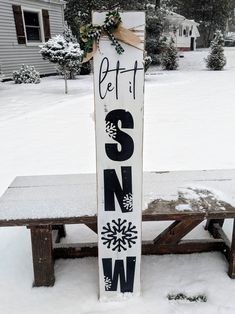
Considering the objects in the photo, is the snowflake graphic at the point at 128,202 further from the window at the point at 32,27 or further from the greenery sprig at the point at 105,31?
the window at the point at 32,27

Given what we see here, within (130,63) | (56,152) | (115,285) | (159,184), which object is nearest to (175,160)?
(56,152)

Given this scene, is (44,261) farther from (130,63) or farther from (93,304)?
(130,63)

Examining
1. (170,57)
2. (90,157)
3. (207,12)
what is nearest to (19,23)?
(170,57)

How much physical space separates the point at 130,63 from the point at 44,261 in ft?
5.29

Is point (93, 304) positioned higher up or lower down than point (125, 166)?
lower down

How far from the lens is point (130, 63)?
181 centimetres

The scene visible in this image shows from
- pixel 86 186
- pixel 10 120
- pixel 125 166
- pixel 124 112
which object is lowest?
pixel 10 120

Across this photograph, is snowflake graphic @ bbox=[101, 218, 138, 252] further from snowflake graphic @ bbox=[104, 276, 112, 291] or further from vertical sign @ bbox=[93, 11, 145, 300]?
snowflake graphic @ bbox=[104, 276, 112, 291]

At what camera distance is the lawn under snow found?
7.89 ft

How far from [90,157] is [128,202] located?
3.53m

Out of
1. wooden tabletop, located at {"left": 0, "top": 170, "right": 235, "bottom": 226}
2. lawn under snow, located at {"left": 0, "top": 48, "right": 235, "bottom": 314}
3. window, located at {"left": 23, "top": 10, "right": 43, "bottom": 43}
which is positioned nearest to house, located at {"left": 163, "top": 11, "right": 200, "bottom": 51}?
window, located at {"left": 23, "top": 10, "right": 43, "bottom": 43}

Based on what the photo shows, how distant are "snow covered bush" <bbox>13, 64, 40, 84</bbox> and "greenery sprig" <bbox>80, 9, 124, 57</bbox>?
13.3 metres

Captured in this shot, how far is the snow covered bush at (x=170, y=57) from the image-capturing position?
20.7m

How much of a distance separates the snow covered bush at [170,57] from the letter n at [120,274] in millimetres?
19888
